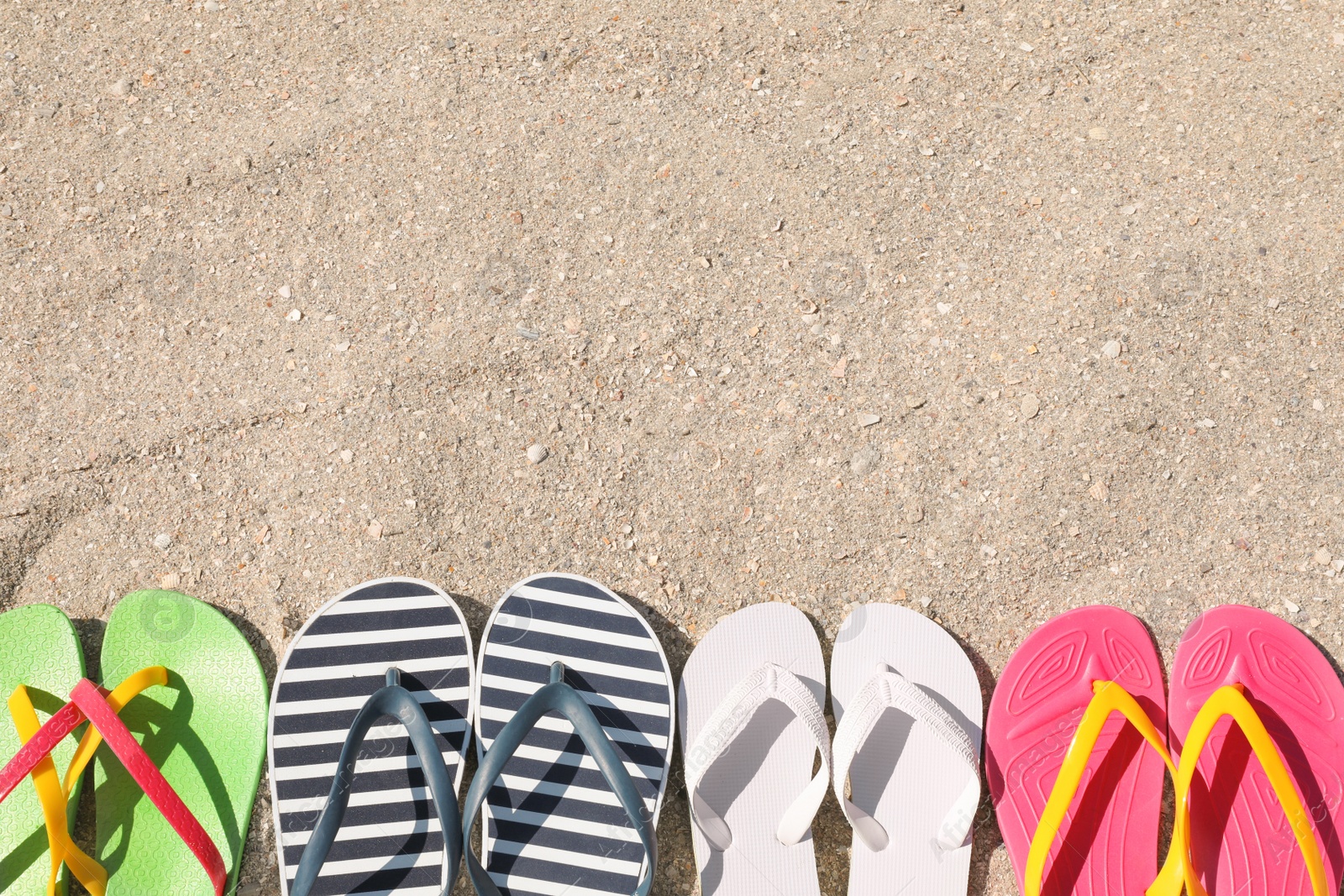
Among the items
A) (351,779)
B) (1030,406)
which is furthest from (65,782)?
(1030,406)

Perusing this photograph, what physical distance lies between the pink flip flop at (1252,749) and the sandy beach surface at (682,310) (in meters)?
0.07

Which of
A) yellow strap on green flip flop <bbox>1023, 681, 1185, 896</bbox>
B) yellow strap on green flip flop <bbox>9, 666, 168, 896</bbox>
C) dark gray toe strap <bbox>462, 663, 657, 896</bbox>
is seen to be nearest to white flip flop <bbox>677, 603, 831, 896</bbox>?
dark gray toe strap <bbox>462, 663, 657, 896</bbox>

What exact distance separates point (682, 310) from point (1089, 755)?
1.09 metres

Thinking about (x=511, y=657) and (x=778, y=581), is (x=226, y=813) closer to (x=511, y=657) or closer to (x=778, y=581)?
(x=511, y=657)

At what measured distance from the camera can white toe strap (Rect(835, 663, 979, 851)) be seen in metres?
1.32

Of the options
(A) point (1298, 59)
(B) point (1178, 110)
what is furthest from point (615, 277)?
(A) point (1298, 59)

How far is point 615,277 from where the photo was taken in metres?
1.56

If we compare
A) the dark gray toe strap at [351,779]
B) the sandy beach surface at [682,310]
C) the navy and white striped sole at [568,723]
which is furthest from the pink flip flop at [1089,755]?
the dark gray toe strap at [351,779]

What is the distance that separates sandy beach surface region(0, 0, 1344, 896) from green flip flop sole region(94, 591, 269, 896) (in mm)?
58

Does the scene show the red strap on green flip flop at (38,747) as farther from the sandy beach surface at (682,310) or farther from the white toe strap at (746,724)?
the white toe strap at (746,724)

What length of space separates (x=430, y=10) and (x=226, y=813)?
5.32 feet

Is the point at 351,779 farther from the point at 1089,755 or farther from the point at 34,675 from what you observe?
the point at 1089,755

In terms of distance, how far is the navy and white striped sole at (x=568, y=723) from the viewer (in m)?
1.41

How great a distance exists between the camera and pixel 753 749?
1464mm
